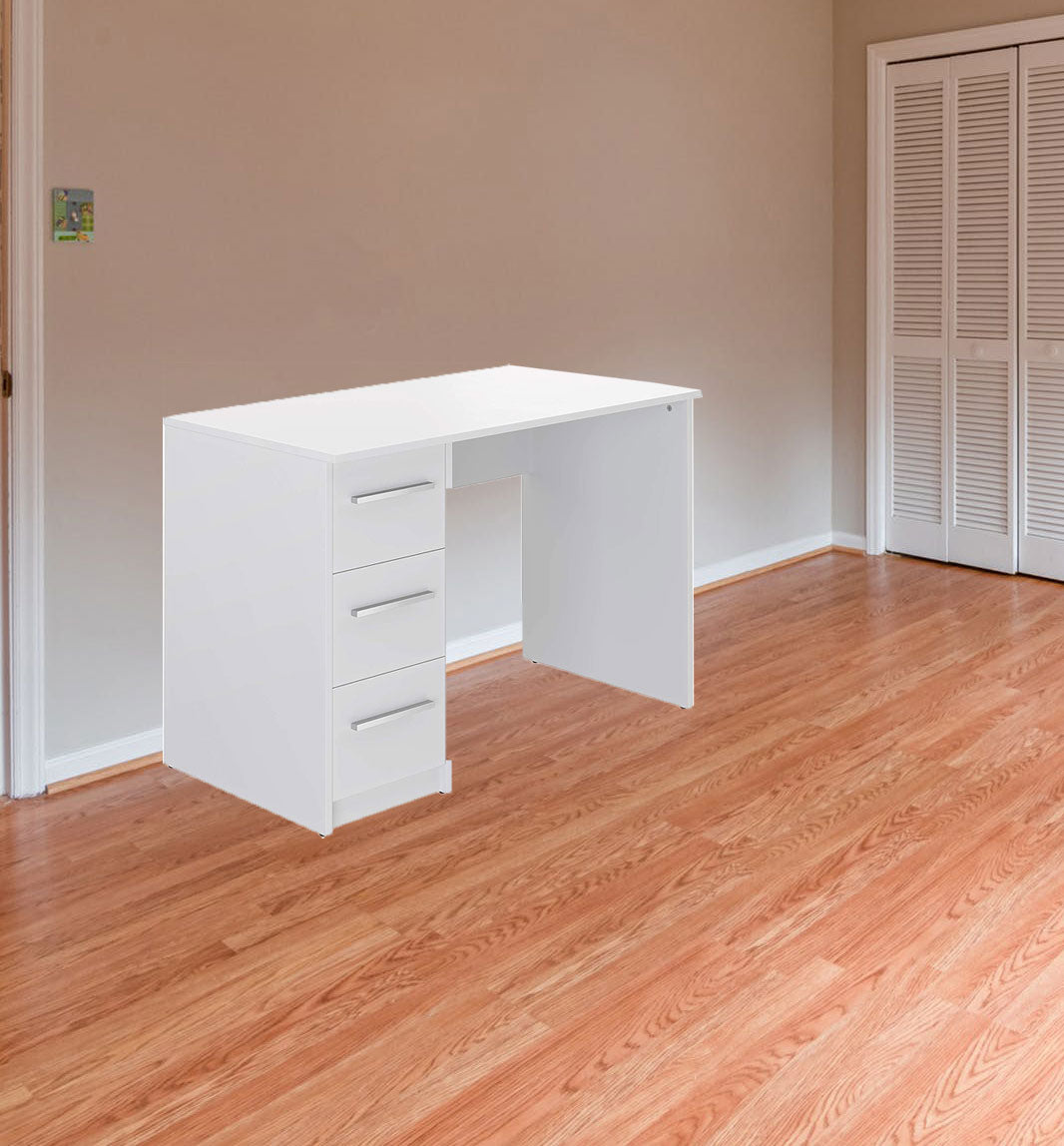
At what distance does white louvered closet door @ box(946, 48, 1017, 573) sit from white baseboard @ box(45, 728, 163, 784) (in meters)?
3.13

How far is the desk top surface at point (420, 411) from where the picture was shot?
8.13 ft

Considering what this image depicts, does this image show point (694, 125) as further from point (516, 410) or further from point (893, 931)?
point (893, 931)

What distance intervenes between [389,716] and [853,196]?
11.6 ft

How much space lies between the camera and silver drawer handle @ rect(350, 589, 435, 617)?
2.47 meters

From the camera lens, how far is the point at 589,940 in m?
2.51

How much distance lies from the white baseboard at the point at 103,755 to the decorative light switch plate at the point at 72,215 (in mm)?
1211

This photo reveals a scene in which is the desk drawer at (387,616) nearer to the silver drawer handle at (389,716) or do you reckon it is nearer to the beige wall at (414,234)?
the silver drawer handle at (389,716)

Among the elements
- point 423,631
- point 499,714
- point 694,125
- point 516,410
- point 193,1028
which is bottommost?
point 193,1028

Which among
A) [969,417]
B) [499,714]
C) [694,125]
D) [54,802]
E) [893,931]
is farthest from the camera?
[969,417]

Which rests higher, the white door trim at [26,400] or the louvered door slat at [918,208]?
the louvered door slat at [918,208]

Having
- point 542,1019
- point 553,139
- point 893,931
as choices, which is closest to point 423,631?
point 542,1019

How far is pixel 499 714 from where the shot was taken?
12.3ft

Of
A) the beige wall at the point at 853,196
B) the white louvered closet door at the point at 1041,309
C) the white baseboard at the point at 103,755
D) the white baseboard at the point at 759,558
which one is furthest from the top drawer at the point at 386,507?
the beige wall at the point at 853,196

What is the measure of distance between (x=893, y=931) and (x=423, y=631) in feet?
3.38
